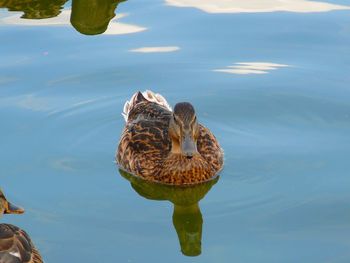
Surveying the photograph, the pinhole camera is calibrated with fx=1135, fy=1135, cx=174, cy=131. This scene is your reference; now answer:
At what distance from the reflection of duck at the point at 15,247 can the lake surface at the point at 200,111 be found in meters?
0.39

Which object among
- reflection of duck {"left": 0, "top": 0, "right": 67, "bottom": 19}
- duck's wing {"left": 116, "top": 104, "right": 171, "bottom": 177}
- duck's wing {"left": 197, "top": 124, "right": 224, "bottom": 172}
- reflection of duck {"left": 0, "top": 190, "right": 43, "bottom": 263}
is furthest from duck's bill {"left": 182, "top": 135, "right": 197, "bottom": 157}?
→ reflection of duck {"left": 0, "top": 0, "right": 67, "bottom": 19}

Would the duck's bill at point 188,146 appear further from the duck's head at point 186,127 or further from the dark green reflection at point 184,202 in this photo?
the dark green reflection at point 184,202

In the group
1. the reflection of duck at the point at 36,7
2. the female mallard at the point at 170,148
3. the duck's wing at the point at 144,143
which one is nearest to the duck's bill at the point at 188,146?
the female mallard at the point at 170,148

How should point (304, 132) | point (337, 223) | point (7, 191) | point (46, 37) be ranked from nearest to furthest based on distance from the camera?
1. point (337, 223)
2. point (7, 191)
3. point (304, 132)
4. point (46, 37)

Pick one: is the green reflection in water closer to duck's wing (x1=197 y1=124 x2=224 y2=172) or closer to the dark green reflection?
duck's wing (x1=197 y1=124 x2=224 y2=172)

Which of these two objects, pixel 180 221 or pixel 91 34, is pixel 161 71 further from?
pixel 180 221

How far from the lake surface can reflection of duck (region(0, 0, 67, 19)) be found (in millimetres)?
27

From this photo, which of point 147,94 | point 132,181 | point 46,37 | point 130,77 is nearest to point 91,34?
point 46,37

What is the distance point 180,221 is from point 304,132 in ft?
5.98

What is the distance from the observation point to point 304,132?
10.7 m

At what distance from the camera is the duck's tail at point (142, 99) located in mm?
11086

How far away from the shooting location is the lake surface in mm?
9148

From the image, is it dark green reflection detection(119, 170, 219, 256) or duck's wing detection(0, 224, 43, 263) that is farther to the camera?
dark green reflection detection(119, 170, 219, 256)

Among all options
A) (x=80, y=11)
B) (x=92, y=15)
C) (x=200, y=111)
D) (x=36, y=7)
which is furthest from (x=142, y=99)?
(x=36, y=7)
